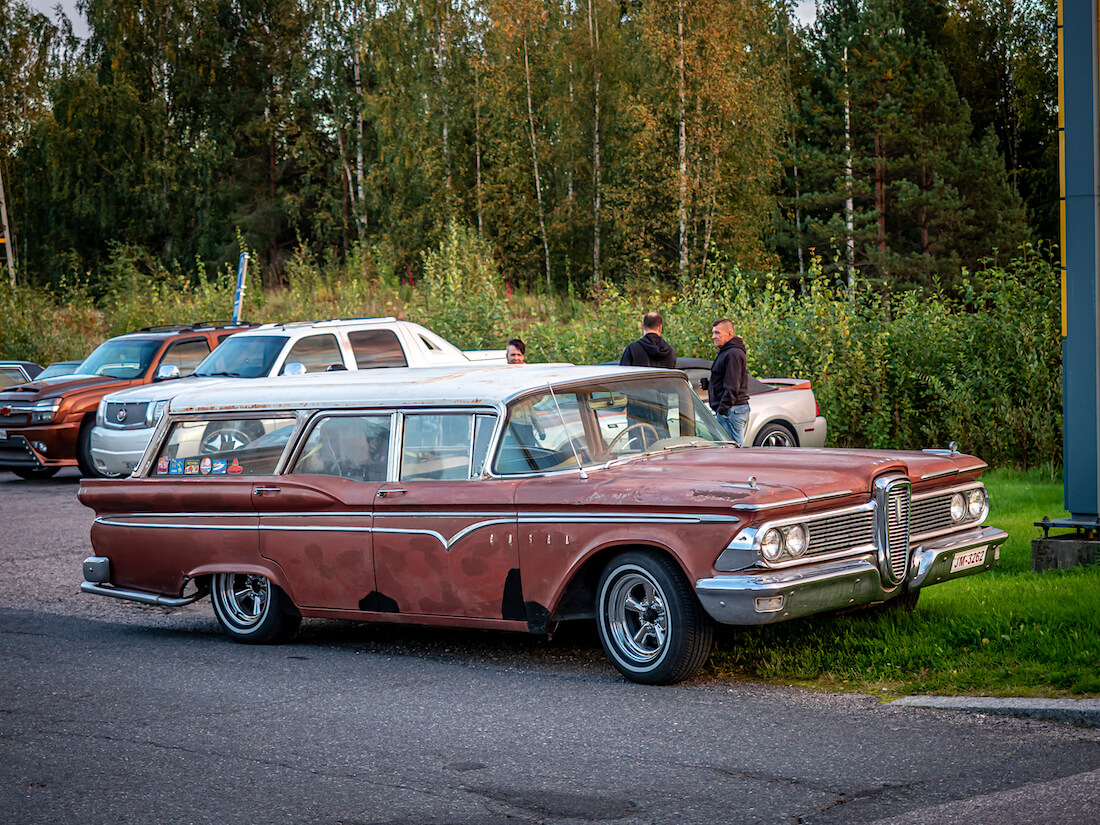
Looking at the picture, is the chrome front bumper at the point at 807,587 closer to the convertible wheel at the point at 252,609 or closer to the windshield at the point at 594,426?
the windshield at the point at 594,426

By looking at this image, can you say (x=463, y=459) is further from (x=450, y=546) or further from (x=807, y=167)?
(x=807, y=167)

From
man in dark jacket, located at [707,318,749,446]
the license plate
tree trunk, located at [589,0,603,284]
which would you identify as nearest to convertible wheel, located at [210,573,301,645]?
the license plate

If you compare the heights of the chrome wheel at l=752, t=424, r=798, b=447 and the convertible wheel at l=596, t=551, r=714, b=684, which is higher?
the chrome wheel at l=752, t=424, r=798, b=447

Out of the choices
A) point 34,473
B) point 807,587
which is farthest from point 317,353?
point 807,587

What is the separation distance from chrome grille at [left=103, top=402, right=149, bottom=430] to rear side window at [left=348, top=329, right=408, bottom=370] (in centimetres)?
296

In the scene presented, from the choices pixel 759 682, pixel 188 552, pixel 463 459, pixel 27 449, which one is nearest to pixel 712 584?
pixel 759 682

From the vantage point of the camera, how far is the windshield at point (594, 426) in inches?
291

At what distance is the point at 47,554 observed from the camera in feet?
41.7

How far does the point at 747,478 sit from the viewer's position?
672cm

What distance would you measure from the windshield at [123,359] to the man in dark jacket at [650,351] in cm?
911

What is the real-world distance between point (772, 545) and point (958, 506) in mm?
1679

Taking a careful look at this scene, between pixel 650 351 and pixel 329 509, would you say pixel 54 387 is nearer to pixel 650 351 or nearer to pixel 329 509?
pixel 650 351

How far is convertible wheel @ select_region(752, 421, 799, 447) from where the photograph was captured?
14742 millimetres

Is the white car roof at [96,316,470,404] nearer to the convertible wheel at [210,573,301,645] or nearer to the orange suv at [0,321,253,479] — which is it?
the orange suv at [0,321,253,479]
